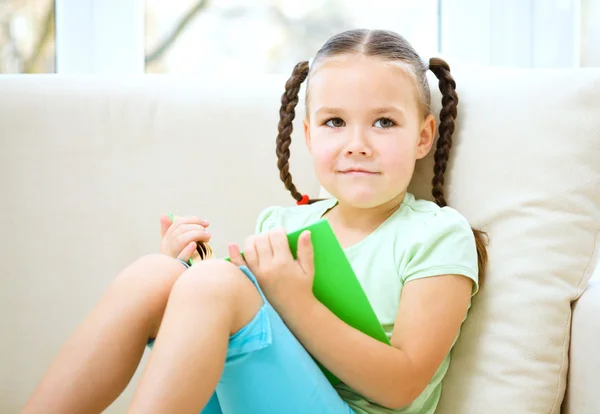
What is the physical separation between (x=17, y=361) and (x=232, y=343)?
761 millimetres

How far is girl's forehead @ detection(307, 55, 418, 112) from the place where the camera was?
3.59 ft

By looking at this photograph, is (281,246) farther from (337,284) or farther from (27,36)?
(27,36)

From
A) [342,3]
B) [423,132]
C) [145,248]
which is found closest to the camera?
[423,132]

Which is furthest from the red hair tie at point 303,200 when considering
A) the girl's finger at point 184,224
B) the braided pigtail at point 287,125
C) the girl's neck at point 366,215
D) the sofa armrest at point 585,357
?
the sofa armrest at point 585,357

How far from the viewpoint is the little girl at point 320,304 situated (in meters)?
0.87

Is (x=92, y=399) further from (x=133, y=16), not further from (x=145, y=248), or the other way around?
(x=133, y=16)

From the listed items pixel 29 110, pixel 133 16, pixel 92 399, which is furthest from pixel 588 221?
pixel 133 16

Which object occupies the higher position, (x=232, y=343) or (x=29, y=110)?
(x=29, y=110)

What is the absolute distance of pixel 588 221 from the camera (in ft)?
3.47

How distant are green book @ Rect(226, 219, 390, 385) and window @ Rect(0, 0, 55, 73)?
4.48 ft

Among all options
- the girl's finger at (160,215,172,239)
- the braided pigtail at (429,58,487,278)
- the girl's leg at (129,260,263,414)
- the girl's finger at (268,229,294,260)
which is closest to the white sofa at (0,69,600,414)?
the braided pigtail at (429,58,487,278)

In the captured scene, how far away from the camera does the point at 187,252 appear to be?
43.0 inches

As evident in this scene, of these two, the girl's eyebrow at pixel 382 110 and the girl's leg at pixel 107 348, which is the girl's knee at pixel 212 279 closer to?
the girl's leg at pixel 107 348

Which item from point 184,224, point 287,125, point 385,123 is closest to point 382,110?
point 385,123
